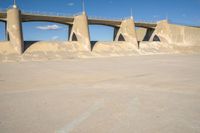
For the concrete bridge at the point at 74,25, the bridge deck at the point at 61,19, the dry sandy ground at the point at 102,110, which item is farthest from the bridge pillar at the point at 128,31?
the dry sandy ground at the point at 102,110

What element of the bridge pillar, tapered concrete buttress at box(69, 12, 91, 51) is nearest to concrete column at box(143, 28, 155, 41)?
the bridge pillar

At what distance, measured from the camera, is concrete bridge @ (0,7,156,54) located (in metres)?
31.8

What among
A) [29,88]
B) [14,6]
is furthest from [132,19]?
[29,88]

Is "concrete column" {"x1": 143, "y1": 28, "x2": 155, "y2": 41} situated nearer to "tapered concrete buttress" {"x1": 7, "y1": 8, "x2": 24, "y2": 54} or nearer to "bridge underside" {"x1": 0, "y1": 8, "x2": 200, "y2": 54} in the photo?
"bridge underside" {"x1": 0, "y1": 8, "x2": 200, "y2": 54}

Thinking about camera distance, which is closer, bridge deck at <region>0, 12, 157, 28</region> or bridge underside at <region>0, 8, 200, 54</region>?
bridge underside at <region>0, 8, 200, 54</region>

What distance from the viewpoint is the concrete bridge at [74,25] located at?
104 feet

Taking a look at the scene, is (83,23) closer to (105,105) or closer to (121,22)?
(121,22)

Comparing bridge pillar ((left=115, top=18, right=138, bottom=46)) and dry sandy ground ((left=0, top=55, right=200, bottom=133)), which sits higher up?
bridge pillar ((left=115, top=18, right=138, bottom=46))

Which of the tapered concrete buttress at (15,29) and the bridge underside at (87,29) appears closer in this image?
the tapered concrete buttress at (15,29)

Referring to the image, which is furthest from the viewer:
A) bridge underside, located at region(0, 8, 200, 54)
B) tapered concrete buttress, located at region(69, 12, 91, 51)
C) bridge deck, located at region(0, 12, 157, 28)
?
tapered concrete buttress, located at region(69, 12, 91, 51)

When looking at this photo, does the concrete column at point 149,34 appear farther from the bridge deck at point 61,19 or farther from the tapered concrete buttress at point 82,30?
the tapered concrete buttress at point 82,30

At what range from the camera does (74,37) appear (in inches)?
1634

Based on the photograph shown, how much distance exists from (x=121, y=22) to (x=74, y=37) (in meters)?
11.4

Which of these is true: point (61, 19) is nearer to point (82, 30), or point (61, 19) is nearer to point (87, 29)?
point (82, 30)
